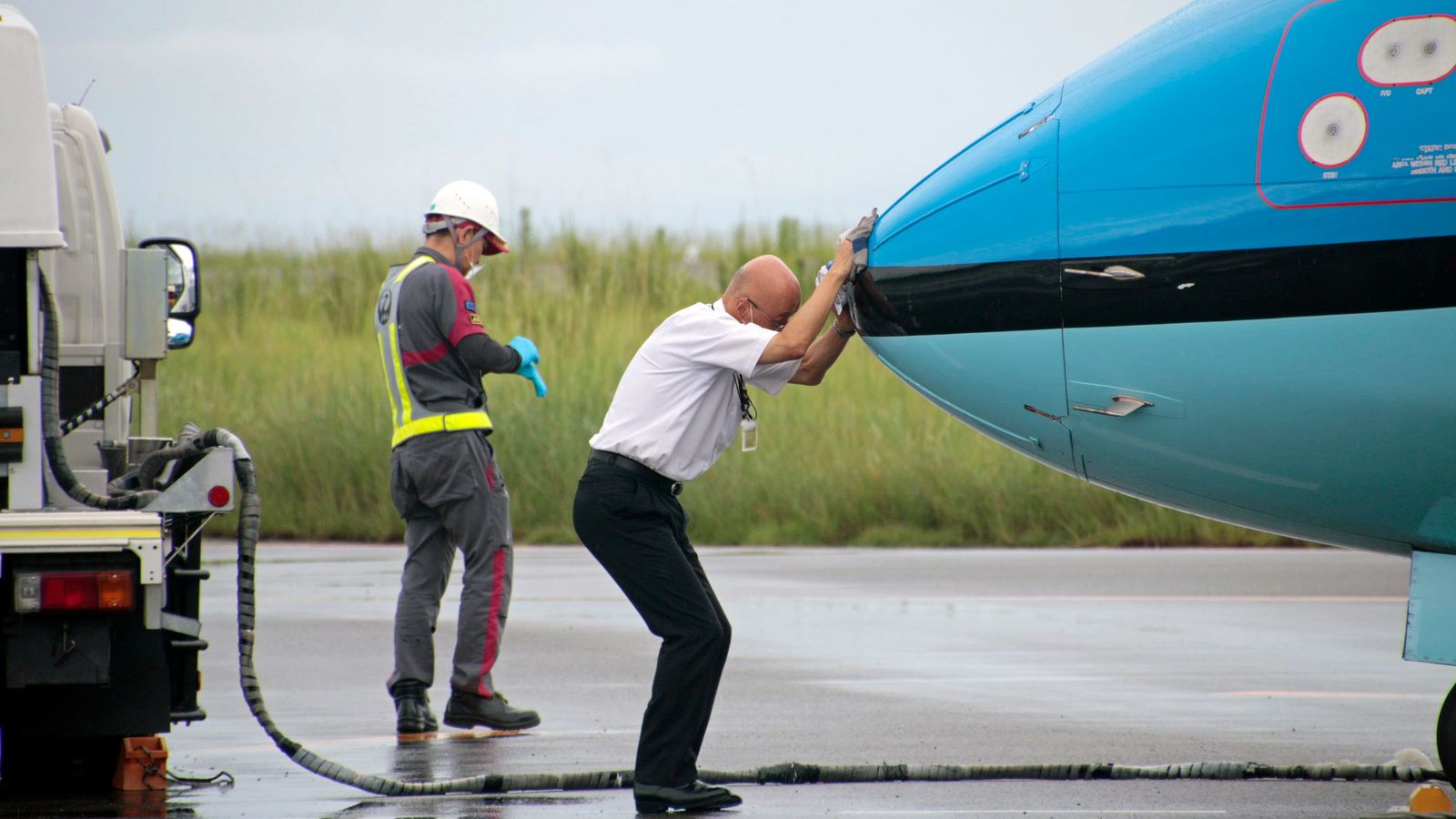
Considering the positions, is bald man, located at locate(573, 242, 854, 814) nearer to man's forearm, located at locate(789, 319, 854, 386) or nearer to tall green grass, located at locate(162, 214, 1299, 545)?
man's forearm, located at locate(789, 319, 854, 386)

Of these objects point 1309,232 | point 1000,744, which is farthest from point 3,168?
point 1000,744

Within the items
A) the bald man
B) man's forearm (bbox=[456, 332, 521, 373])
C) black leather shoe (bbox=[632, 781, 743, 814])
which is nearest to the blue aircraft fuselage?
the bald man

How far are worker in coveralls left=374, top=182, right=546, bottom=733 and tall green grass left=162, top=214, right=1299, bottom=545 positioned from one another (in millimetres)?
7995

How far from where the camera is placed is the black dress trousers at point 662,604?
18.3 ft

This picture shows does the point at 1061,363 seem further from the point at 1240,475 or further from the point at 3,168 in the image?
the point at 3,168

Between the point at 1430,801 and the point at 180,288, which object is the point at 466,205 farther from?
the point at 1430,801

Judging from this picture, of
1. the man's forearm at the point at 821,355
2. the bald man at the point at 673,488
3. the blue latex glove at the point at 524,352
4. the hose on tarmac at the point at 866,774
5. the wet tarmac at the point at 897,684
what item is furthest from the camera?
the blue latex glove at the point at 524,352

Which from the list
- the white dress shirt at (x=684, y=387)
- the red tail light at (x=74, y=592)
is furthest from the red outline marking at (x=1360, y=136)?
the red tail light at (x=74, y=592)

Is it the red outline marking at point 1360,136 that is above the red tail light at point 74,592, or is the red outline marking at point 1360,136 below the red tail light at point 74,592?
above

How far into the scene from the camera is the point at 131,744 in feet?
20.4

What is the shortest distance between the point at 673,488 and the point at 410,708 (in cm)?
204

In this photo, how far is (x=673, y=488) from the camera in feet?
18.9

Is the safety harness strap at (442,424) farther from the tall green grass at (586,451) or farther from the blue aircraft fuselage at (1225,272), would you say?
the tall green grass at (586,451)

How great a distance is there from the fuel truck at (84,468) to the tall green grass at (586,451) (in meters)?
8.96
